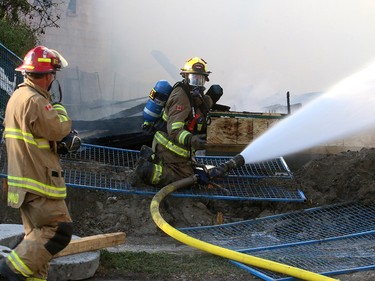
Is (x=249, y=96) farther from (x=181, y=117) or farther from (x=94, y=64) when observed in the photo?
(x=181, y=117)

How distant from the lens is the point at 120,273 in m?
4.31

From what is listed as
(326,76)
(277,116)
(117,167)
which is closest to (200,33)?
(326,76)

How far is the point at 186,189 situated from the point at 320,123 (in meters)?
1.90

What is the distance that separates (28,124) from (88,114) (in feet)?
28.7

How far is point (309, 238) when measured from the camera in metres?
5.08

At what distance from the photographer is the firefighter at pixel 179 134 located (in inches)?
225

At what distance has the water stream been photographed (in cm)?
636

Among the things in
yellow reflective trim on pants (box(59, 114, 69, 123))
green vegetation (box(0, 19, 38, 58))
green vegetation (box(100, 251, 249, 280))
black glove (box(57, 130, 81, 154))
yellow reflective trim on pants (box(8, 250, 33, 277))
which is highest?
green vegetation (box(0, 19, 38, 58))

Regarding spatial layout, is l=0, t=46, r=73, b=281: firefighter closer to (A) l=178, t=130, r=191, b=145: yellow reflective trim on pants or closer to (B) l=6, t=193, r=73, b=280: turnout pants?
(B) l=6, t=193, r=73, b=280: turnout pants

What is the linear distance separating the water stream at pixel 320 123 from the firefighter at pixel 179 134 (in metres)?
0.68

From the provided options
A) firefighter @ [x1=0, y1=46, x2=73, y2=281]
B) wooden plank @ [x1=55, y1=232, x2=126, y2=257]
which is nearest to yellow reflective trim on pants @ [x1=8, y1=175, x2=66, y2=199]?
firefighter @ [x1=0, y1=46, x2=73, y2=281]

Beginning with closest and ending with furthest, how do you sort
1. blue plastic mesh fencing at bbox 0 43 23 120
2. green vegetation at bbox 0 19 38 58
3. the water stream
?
1. blue plastic mesh fencing at bbox 0 43 23 120
2. the water stream
3. green vegetation at bbox 0 19 38 58

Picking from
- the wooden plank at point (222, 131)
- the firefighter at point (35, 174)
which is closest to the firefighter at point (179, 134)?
the wooden plank at point (222, 131)

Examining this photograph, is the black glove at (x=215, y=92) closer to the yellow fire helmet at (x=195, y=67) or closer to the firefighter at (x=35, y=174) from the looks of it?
the yellow fire helmet at (x=195, y=67)
